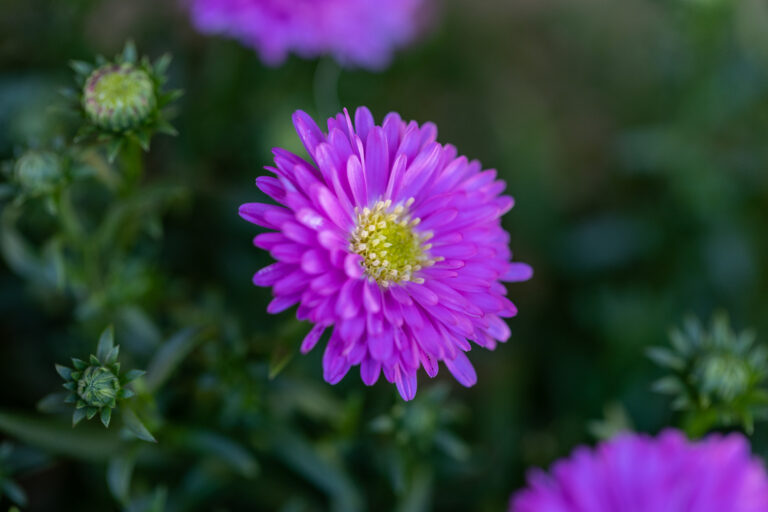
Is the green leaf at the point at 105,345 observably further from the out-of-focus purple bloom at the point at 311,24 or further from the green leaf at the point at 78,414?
the out-of-focus purple bloom at the point at 311,24

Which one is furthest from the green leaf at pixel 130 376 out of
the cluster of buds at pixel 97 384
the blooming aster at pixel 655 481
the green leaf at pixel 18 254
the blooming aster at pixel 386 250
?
the blooming aster at pixel 655 481

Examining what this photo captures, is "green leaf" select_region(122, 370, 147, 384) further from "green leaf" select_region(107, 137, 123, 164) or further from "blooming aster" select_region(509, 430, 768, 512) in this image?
"blooming aster" select_region(509, 430, 768, 512)

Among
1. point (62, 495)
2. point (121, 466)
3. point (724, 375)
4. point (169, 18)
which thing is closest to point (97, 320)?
point (121, 466)

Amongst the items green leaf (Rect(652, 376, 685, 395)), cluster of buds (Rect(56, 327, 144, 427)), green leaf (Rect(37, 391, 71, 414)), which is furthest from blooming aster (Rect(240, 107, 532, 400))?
green leaf (Rect(37, 391, 71, 414))

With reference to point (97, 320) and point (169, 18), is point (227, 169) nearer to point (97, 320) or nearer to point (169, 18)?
point (169, 18)

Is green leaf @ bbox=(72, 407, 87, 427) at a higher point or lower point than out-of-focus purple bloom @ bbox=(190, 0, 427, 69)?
lower

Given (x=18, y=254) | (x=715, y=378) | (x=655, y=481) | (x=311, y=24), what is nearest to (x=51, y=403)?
(x=18, y=254)
